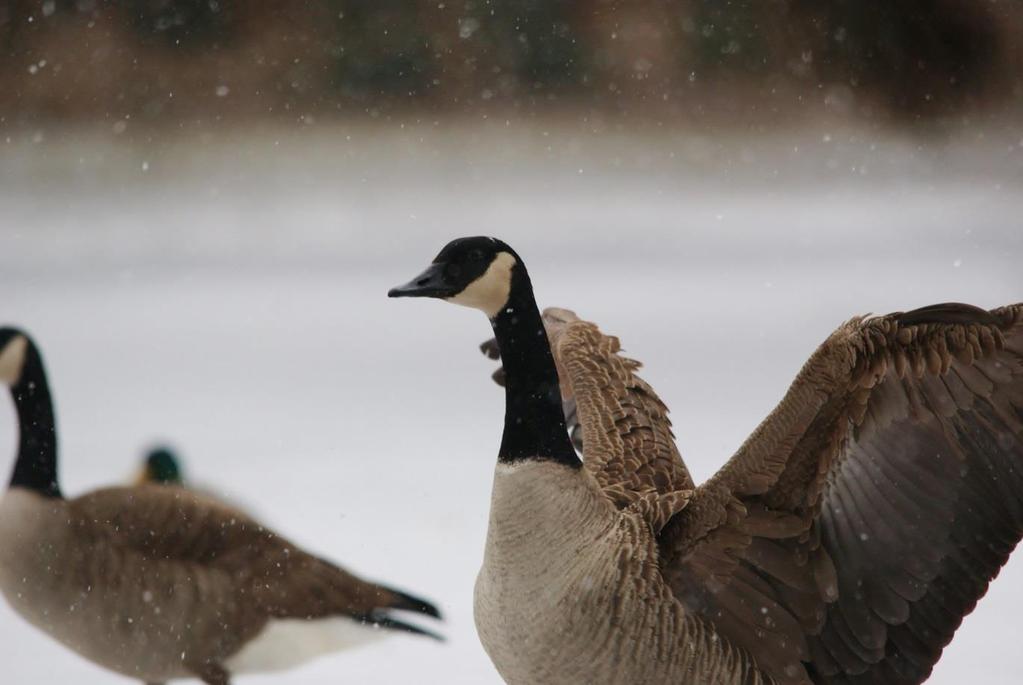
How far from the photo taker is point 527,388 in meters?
1.80

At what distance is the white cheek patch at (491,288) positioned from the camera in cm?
177

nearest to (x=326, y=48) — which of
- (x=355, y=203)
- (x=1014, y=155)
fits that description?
(x=355, y=203)

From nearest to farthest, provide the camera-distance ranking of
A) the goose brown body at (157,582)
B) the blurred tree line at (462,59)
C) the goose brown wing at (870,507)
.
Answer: the goose brown wing at (870,507) → the goose brown body at (157,582) → the blurred tree line at (462,59)

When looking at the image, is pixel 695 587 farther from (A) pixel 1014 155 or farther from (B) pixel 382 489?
(A) pixel 1014 155

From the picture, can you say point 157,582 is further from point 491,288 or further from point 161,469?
point 491,288

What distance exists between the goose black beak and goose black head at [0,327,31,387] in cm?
101

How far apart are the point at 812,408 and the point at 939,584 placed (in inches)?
14.4

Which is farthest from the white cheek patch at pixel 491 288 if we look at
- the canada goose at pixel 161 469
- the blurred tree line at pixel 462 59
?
the blurred tree line at pixel 462 59

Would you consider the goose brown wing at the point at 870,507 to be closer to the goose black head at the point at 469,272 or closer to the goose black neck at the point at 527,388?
the goose black neck at the point at 527,388

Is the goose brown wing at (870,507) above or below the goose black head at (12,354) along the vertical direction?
below

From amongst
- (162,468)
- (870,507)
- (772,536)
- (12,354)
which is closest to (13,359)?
(12,354)

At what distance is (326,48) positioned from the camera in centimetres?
730

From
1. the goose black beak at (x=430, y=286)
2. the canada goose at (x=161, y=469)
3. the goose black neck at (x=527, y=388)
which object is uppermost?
the goose black beak at (x=430, y=286)

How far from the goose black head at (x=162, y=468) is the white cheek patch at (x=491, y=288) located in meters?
0.77
